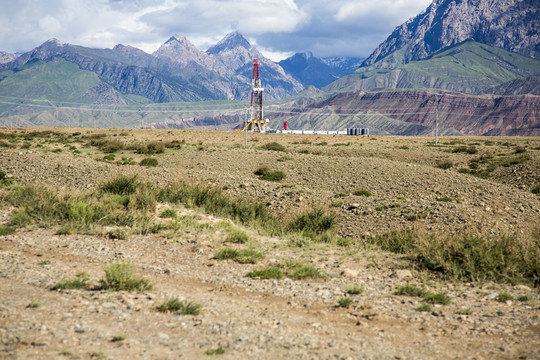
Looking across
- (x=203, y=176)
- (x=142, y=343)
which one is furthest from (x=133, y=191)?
(x=142, y=343)

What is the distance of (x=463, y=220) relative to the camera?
16.5m

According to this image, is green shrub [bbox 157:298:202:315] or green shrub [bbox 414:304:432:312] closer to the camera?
green shrub [bbox 157:298:202:315]

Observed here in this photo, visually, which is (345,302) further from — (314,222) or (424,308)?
(314,222)

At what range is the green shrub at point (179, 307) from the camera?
7.50m

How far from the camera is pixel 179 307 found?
762 centimetres

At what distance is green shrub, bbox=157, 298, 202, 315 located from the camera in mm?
7504

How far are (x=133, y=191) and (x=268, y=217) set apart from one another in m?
5.62

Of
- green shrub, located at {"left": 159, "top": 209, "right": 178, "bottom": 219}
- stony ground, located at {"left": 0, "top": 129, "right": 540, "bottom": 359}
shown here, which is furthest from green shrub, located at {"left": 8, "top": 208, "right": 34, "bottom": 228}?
green shrub, located at {"left": 159, "top": 209, "right": 178, "bottom": 219}

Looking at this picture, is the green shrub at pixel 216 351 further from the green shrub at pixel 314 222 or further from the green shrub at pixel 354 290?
the green shrub at pixel 314 222

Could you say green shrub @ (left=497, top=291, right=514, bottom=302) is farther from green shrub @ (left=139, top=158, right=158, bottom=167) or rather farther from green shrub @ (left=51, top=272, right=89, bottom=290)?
green shrub @ (left=139, top=158, right=158, bottom=167)

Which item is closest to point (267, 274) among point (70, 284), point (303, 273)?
point (303, 273)

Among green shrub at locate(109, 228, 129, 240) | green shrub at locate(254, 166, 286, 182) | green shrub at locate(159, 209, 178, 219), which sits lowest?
green shrub at locate(109, 228, 129, 240)

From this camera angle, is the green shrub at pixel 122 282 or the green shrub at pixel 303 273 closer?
the green shrub at pixel 122 282

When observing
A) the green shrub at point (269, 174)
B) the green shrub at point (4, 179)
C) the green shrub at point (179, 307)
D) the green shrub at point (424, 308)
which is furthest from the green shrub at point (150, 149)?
the green shrub at point (424, 308)
